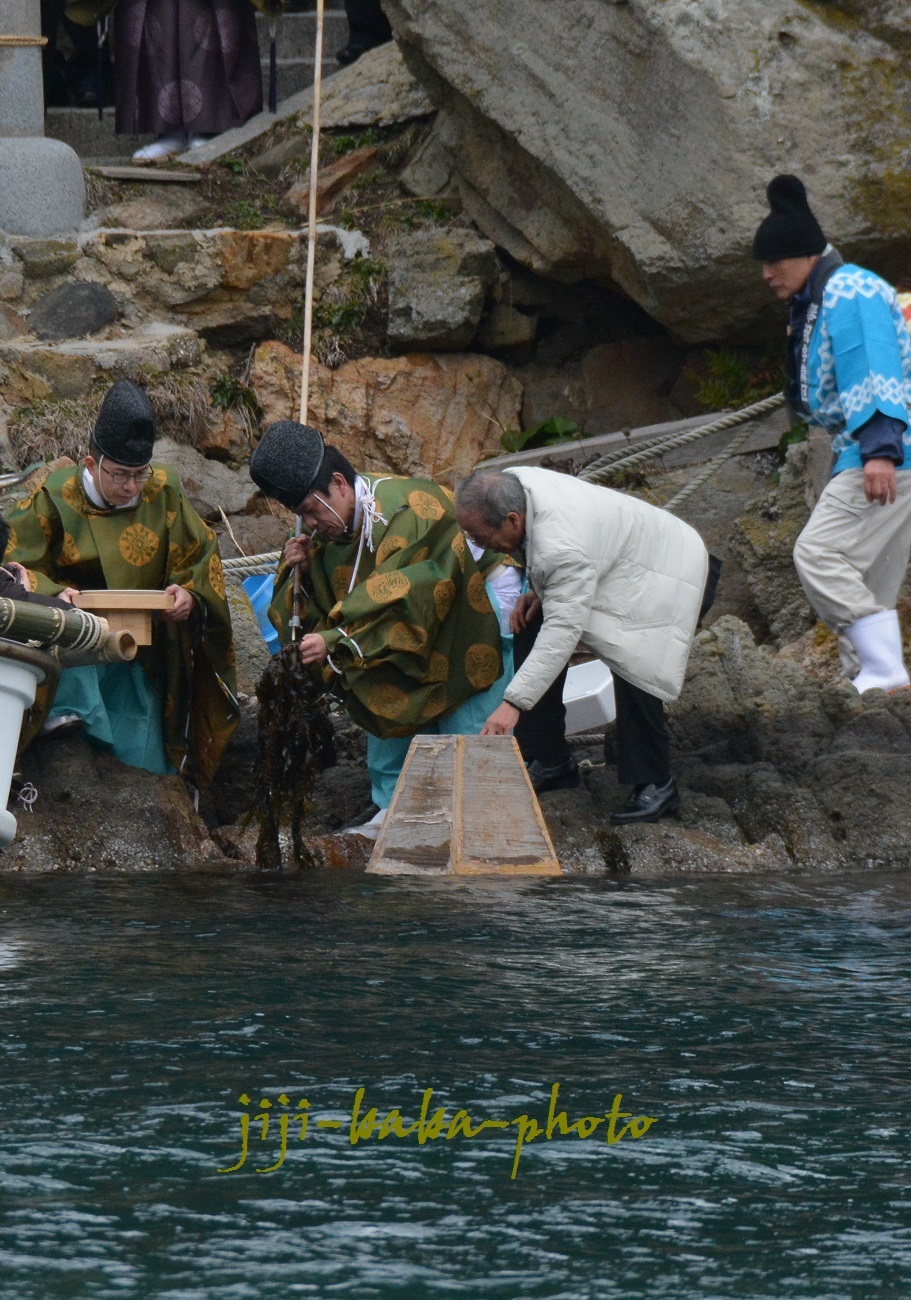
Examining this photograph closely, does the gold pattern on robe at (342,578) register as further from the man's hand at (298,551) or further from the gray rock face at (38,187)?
the gray rock face at (38,187)

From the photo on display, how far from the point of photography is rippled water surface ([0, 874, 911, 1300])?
3.09 metres

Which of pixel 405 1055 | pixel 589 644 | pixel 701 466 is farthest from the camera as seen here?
pixel 701 466

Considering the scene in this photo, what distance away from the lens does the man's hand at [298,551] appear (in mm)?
7309

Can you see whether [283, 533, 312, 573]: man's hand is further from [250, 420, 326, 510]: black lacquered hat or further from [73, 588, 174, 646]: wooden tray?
[73, 588, 174, 646]: wooden tray

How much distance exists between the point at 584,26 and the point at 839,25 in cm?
142

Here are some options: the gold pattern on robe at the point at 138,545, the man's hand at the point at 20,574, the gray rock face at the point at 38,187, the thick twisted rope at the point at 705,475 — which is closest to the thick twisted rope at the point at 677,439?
the thick twisted rope at the point at 705,475

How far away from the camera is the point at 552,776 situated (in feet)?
24.1

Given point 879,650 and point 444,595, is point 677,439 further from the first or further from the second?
point 444,595

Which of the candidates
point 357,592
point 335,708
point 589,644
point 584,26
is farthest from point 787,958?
point 584,26

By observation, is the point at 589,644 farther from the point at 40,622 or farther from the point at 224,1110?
the point at 224,1110

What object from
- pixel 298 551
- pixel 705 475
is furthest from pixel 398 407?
pixel 298 551

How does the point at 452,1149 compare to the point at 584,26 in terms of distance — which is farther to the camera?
the point at 584,26

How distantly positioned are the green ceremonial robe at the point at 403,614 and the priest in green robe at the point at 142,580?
0.37 m

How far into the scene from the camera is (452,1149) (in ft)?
11.8
